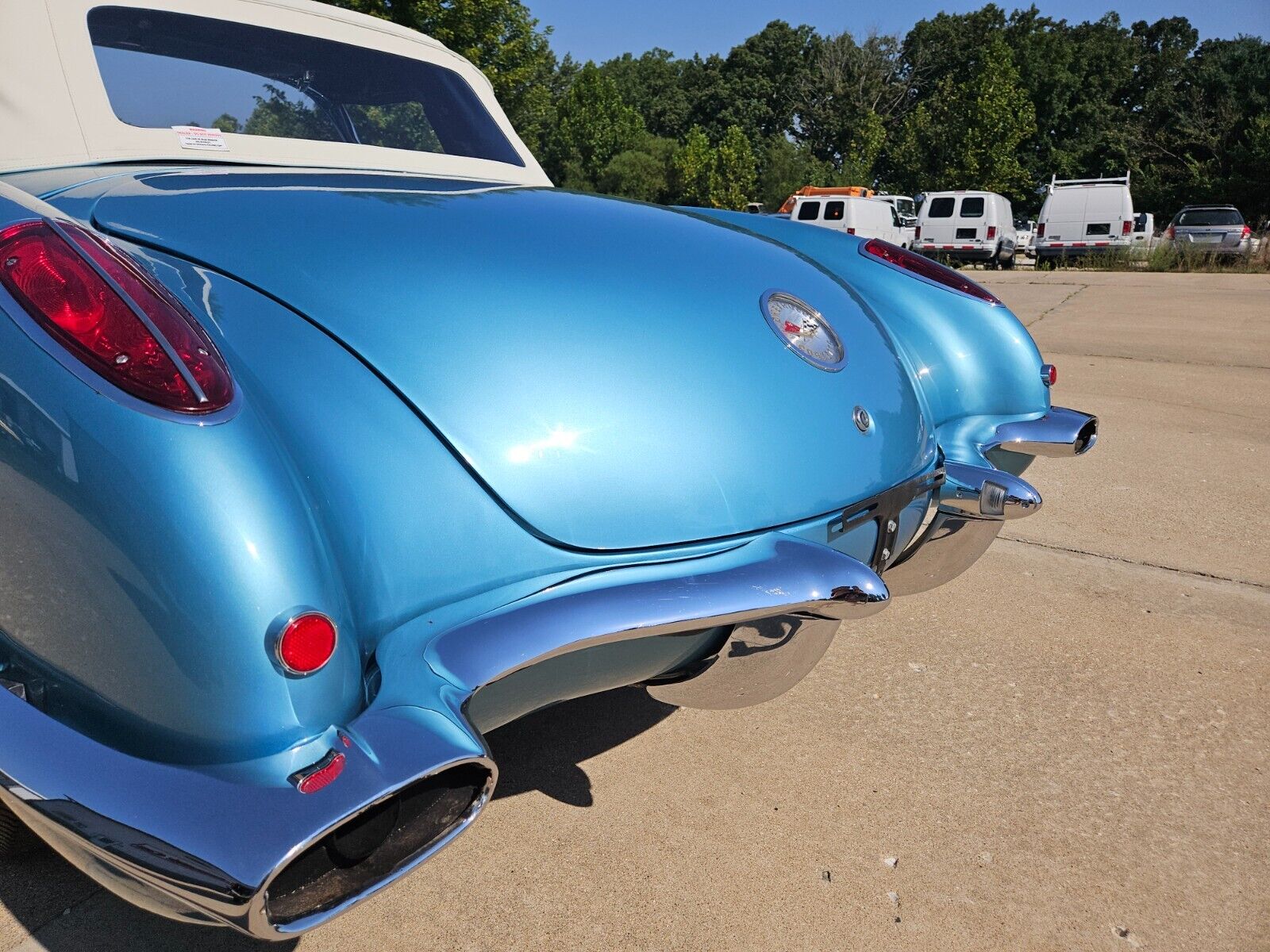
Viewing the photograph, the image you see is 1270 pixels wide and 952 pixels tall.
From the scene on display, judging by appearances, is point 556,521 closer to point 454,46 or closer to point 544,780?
point 544,780

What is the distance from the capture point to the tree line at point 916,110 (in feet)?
94.0

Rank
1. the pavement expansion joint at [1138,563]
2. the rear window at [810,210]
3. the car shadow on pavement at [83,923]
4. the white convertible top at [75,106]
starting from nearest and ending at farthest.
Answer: the car shadow on pavement at [83,923] < the white convertible top at [75,106] < the pavement expansion joint at [1138,563] < the rear window at [810,210]

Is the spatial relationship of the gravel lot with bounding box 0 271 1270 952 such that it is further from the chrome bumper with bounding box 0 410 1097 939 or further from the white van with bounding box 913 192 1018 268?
the white van with bounding box 913 192 1018 268

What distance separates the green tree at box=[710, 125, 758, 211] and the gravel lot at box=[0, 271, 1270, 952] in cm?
3337

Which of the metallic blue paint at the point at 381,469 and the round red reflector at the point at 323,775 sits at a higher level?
the metallic blue paint at the point at 381,469

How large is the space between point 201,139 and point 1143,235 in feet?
83.7

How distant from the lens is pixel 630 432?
1442 mm

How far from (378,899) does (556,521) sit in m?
0.85

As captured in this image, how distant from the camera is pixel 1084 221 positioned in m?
20.4

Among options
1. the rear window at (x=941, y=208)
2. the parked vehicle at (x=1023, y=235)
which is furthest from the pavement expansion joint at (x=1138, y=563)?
the parked vehicle at (x=1023, y=235)

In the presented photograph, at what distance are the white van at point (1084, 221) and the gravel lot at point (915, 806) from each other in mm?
19430

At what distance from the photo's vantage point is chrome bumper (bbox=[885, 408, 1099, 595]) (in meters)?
2.08

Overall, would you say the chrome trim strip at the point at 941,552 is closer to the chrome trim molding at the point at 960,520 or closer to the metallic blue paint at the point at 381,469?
the chrome trim molding at the point at 960,520

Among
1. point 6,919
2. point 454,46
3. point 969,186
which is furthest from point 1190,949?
point 969,186
